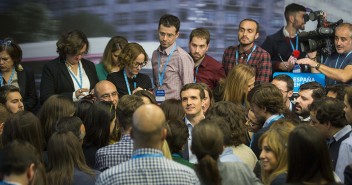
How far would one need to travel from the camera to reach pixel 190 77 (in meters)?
8.34

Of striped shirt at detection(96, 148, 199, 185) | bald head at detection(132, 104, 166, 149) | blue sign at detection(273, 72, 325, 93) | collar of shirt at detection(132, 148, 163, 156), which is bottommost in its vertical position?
blue sign at detection(273, 72, 325, 93)

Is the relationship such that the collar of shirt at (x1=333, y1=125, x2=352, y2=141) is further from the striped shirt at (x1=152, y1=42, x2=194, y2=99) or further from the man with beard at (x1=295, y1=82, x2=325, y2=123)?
the striped shirt at (x1=152, y1=42, x2=194, y2=99)

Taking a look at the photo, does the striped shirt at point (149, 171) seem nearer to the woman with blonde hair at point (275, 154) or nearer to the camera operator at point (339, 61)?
the woman with blonde hair at point (275, 154)

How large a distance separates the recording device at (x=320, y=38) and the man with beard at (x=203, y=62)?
932 millimetres

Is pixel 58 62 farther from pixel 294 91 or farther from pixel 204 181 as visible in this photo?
pixel 204 181

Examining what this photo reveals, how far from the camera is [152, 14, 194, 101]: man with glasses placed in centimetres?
833

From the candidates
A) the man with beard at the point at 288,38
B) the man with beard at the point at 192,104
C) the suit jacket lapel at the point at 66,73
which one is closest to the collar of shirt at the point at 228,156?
the man with beard at the point at 192,104

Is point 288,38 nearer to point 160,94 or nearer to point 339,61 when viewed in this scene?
point 339,61

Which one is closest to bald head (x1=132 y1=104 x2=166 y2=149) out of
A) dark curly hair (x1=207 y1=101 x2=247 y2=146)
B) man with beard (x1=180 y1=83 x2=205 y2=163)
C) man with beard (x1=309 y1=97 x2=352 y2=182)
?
dark curly hair (x1=207 y1=101 x2=247 y2=146)

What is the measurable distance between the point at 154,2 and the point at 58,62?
1979 mm

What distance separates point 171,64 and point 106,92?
105 centimetres

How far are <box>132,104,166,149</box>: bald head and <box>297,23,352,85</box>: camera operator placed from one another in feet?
14.3

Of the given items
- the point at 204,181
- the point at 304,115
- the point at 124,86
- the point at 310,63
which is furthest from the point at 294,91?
the point at 204,181

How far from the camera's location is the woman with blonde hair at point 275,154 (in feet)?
16.5
